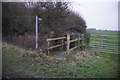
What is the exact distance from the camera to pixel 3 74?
11.1 ft

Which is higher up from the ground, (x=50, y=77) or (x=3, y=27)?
(x=3, y=27)

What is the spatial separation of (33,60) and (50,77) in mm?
1541

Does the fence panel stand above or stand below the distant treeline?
below

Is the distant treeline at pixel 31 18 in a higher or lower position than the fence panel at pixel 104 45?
higher

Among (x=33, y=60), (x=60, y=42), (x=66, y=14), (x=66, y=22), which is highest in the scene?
(x=66, y=14)

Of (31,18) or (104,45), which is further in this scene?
(104,45)

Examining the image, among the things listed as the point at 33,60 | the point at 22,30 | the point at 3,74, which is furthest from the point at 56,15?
the point at 3,74

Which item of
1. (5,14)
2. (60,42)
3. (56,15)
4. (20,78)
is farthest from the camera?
(56,15)

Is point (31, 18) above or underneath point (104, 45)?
above

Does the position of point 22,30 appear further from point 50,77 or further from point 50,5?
point 50,77

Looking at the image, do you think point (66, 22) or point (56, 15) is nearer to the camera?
point (56, 15)

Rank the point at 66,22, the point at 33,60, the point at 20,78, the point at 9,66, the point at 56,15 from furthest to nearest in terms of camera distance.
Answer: the point at 66,22, the point at 56,15, the point at 33,60, the point at 9,66, the point at 20,78

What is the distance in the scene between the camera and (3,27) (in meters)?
7.93

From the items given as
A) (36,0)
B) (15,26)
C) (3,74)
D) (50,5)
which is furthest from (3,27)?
(3,74)
